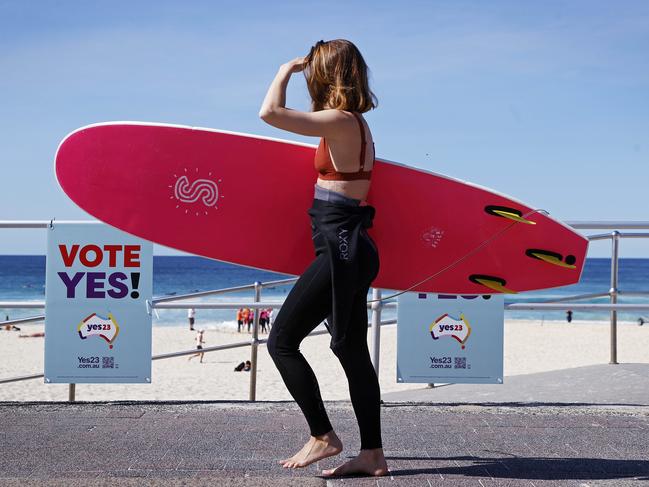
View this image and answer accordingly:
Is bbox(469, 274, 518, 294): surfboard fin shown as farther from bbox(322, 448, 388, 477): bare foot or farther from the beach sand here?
the beach sand

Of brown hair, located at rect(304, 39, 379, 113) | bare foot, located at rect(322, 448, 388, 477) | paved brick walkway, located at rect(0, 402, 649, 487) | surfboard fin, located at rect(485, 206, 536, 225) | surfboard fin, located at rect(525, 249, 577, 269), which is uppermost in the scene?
brown hair, located at rect(304, 39, 379, 113)

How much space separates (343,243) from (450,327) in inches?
71.1

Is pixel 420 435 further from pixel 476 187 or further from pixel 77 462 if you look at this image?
pixel 77 462

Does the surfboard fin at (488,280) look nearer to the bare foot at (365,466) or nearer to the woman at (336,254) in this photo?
the woman at (336,254)

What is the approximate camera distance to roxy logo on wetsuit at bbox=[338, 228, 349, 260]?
2.81 meters

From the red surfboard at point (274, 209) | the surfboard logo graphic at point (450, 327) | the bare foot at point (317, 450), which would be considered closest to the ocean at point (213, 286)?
the surfboard logo graphic at point (450, 327)

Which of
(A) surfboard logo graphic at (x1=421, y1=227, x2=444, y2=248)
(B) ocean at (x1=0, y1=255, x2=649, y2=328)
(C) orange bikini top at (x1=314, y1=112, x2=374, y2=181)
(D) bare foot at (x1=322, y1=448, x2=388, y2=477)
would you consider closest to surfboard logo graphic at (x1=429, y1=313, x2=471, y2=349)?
(A) surfboard logo graphic at (x1=421, y1=227, x2=444, y2=248)

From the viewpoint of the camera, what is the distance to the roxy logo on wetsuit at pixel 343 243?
9.23 ft

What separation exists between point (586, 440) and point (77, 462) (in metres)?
2.11

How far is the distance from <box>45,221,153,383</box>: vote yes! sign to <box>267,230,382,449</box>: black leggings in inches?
66.7

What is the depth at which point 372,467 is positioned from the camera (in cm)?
288

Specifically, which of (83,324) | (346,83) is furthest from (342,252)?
(83,324)

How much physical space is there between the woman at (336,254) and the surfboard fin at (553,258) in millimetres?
1037

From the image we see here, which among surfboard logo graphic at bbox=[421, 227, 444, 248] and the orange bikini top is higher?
the orange bikini top
